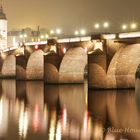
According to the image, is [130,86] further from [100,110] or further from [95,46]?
[100,110]

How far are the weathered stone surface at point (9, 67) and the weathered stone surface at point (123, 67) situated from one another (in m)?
21.3

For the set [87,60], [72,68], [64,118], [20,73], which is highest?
[87,60]

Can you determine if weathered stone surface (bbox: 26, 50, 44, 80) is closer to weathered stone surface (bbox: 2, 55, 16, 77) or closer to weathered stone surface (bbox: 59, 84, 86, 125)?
weathered stone surface (bbox: 2, 55, 16, 77)

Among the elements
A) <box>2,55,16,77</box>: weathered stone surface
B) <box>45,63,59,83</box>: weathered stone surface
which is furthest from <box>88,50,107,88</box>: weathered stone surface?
<box>2,55,16,77</box>: weathered stone surface

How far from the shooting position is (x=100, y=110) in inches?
831

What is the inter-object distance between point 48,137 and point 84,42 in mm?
20077

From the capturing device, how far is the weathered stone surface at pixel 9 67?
5094 cm

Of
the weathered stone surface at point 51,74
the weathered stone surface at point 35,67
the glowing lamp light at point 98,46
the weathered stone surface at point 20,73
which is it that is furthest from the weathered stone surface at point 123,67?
the weathered stone surface at point 20,73

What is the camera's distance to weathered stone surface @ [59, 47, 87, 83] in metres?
37.8

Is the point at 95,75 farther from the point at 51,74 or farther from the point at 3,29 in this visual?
the point at 3,29

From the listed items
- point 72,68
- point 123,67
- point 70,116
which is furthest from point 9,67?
point 70,116

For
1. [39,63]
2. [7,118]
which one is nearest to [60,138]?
[7,118]

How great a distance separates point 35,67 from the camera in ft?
151

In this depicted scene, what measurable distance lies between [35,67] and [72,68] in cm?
882
